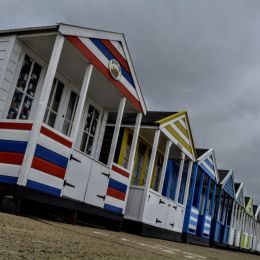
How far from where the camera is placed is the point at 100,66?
8320mm

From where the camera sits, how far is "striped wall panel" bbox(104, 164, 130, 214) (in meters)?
9.43

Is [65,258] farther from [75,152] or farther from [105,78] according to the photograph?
[105,78]

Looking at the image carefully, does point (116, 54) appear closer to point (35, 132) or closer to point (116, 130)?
point (116, 130)

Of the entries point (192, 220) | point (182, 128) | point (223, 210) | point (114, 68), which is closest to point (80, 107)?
point (114, 68)

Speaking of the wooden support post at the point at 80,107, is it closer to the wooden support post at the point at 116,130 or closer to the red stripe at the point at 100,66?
the red stripe at the point at 100,66

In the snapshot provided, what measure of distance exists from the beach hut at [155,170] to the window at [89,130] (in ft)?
5.23

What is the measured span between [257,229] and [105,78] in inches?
1348

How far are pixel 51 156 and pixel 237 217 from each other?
23.4 metres

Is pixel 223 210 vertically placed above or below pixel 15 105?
above

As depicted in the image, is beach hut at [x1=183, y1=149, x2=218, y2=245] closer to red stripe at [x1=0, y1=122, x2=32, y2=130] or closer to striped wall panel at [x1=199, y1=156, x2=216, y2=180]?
striped wall panel at [x1=199, y1=156, x2=216, y2=180]

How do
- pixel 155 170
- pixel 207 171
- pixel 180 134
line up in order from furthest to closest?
pixel 207 171
pixel 155 170
pixel 180 134

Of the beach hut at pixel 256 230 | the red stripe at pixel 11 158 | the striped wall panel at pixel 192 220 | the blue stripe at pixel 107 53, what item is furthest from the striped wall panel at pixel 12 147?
the beach hut at pixel 256 230

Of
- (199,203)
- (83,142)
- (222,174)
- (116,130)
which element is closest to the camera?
(116,130)

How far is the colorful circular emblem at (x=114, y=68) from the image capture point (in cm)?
882
